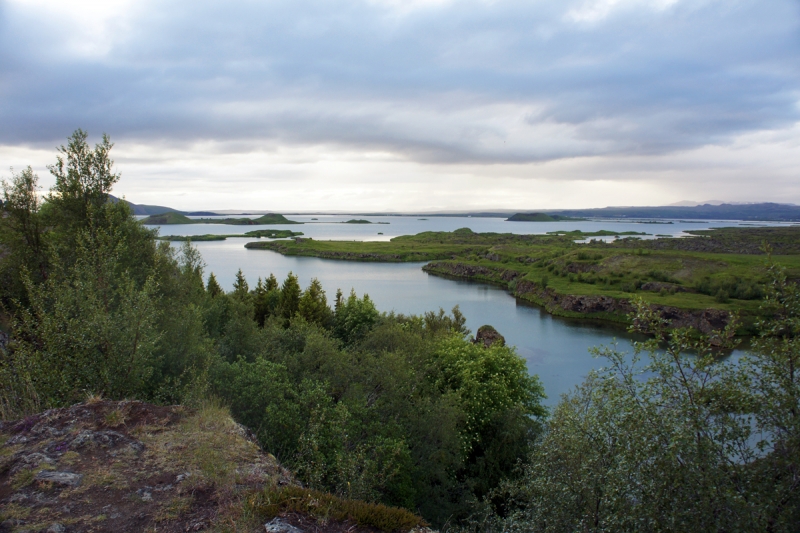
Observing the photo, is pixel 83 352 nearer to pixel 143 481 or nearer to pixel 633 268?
pixel 143 481

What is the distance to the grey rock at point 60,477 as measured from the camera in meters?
6.53

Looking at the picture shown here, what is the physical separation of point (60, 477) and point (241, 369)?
8379 millimetres

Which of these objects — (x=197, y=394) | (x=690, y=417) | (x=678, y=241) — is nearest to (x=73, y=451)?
(x=197, y=394)

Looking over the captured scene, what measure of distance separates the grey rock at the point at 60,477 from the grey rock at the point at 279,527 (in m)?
3.17

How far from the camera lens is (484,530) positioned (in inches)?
491

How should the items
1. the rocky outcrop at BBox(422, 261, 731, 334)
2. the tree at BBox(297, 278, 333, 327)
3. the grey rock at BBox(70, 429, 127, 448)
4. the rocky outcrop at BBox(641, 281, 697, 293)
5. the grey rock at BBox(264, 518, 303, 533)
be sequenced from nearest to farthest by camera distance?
1. the grey rock at BBox(264, 518, 303, 533)
2. the grey rock at BBox(70, 429, 127, 448)
3. the tree at BBox(297, 278, 333, 327)
4. the rocky outcrop at BBox(422, 261, 731, 334)
5. the rocky outcrop at BBox(641, 281, 697, 293)

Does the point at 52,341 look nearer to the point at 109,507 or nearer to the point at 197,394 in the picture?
the point at 197,394

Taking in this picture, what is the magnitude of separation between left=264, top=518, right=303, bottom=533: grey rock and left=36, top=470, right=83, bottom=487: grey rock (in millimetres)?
3174

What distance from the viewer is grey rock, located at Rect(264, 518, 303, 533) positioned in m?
5.90

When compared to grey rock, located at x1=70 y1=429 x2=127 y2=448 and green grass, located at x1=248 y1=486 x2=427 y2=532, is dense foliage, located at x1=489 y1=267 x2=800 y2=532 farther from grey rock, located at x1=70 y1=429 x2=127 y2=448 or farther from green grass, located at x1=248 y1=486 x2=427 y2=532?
grey rock, located at x1=70 y1=429 x2=127 y2=448

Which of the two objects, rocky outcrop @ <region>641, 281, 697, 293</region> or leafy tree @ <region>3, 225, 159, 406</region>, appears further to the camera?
rocky outcrop @ <region>641, 281, 697, 293</region>

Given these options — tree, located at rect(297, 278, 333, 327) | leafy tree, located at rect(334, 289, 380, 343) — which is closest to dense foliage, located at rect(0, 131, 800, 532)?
leafy tree, located at rect(334, 289, 380, 343)

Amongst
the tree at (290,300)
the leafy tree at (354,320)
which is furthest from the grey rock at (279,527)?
the tree at (290,300)

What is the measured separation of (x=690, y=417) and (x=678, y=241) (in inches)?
5762
